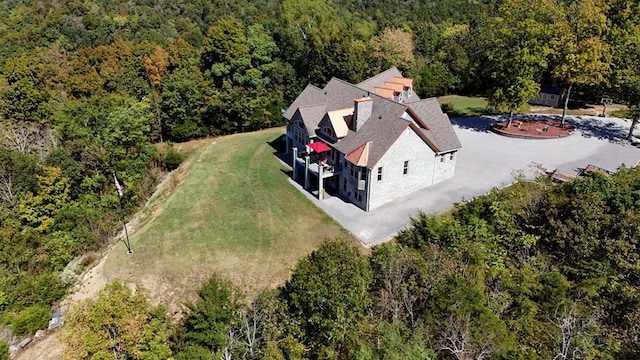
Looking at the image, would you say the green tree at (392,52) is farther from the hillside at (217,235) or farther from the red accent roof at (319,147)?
the red accent roof at (319,147)

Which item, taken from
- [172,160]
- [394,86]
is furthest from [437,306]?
[172,160]

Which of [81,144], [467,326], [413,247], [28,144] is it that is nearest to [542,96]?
[413,247]

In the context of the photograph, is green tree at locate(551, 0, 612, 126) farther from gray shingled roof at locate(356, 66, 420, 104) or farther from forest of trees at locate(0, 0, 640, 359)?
gray shingled roof at locate(356, 66, 420, 104)

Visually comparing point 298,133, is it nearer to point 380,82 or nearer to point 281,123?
point 380,82

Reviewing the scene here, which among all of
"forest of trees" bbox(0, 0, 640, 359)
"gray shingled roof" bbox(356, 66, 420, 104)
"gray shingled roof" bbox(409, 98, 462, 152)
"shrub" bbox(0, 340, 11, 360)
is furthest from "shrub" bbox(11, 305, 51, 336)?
"gray shingled roof" bbox(356, 66, 420, 104)

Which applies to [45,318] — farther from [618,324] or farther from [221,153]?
[618,324]
